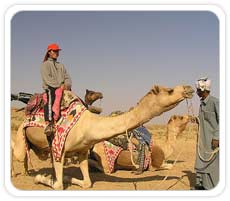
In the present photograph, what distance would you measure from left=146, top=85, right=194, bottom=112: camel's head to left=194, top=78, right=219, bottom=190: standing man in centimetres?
71

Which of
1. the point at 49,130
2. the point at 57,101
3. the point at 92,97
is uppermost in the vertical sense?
the point at 92,97

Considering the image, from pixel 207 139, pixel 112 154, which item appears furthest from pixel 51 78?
pixel 207 139

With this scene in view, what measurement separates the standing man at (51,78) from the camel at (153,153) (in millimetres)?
1830

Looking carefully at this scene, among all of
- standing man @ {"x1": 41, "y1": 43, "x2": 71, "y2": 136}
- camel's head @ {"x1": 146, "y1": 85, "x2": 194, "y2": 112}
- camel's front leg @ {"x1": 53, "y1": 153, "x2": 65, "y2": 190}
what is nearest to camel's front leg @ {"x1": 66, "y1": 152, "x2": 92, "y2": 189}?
camel's front leg @ {"x1": 53, "y1": 153, "x2": 65, "y2": 190}

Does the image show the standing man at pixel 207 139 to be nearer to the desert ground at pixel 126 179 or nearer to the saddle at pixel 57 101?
the desert ground at pixel 126 179

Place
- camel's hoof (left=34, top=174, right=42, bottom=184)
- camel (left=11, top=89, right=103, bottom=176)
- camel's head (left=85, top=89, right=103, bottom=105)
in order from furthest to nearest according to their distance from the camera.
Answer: camel's head (left=85, top=89, right=103, bottom=105) < camel (left=11, top=89, right=103, bottom=176) < camel's hoof (left=34, top=174, right=42, bottom=184)

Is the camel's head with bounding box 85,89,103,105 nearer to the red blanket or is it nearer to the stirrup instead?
the red blanket

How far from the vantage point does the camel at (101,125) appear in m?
6.67

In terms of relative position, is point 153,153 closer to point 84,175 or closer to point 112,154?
point 112,154

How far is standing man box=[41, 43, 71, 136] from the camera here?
7.41 m

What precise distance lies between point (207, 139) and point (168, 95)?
1096 mm

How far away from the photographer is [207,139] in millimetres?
7344
